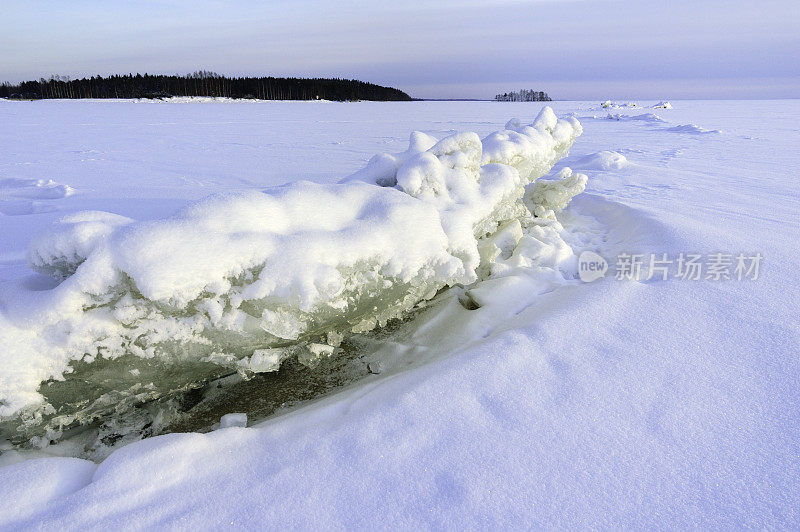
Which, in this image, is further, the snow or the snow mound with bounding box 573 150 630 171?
the snow mound with bounding box 573 150 630 171

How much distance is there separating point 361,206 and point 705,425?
185cm

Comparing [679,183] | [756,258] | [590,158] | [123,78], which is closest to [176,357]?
[756,258]

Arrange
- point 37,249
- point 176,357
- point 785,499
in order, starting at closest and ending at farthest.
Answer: point 785,499 < point 37,249 < point 176,357

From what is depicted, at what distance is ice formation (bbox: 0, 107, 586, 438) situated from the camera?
1728mm

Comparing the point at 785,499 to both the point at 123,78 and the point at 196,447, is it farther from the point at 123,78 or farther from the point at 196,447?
the point at 123,78

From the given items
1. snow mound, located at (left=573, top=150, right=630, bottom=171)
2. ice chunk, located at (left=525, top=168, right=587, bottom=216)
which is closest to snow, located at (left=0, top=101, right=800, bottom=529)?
ice chunk, located at (left=525, top=168, right=587, bottom=216)

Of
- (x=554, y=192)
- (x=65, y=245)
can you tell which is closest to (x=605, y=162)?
(x=554, y=192)

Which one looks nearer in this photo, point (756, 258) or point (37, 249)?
point (37, 249)

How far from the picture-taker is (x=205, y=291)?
187cm

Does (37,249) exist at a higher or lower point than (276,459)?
higher

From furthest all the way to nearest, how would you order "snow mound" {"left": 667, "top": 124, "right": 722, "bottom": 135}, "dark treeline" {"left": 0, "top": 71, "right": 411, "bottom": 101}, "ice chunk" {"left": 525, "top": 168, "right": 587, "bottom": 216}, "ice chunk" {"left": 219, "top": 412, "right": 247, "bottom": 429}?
"dark treeline" {"left": 0, "top": 71, "right": 411, "bottom": 101} < "snow mound" {"left": 667, "top": 124, "right": 722, "bottom": 135} < "ice chunk" {"left": 525, "top": 168, "right": 587, "bottom": 216} < "ice chunk" {"left": 219, "top": 412, "right": 247, "bottom": 429}

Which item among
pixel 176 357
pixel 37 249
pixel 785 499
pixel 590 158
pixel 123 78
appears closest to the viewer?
pixel 785 499

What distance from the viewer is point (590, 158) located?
26.0 ft

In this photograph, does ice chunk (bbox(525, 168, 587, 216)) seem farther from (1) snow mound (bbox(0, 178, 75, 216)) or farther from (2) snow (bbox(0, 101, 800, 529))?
(1) snow mound (bbox(0, 178, 75, 216))
